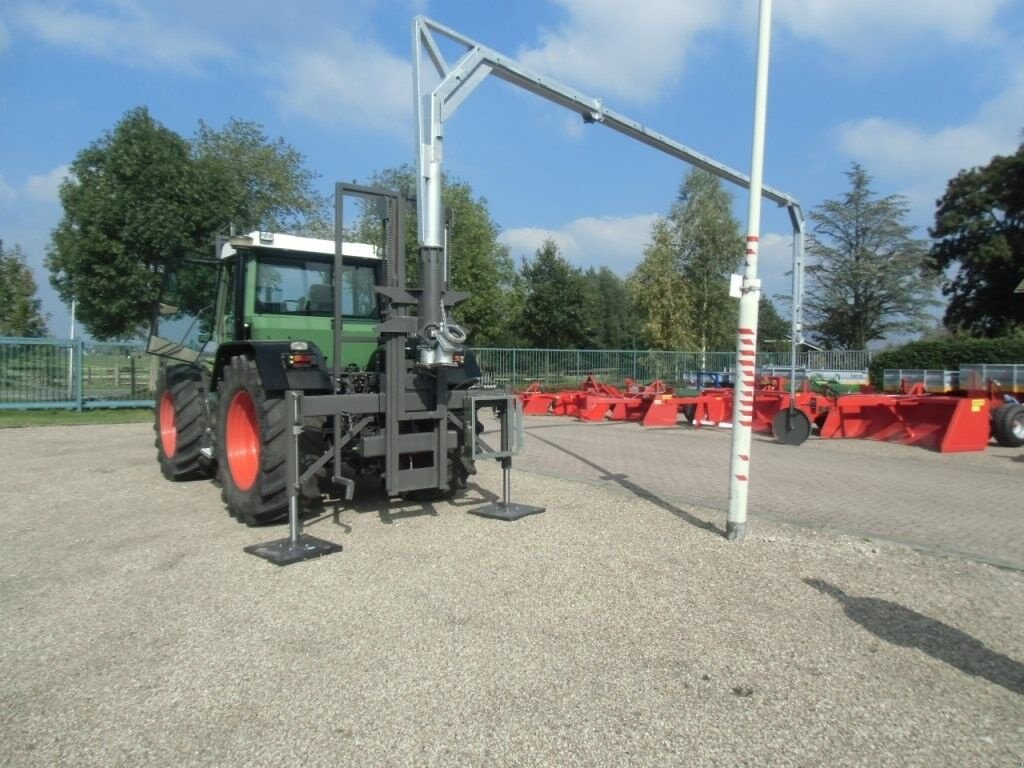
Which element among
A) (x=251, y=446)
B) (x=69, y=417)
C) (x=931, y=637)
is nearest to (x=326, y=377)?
(x=251, y=446)

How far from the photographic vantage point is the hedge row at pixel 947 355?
30938 millimetres

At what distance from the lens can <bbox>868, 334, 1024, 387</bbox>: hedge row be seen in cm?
3094

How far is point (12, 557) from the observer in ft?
18.2

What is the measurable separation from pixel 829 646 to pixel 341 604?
9.24 feet

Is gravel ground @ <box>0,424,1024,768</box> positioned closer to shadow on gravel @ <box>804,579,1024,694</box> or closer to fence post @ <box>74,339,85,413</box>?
shadow on gravel @ <box>804,579,1024,694</box>

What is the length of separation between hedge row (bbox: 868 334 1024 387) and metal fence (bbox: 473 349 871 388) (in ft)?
24.4

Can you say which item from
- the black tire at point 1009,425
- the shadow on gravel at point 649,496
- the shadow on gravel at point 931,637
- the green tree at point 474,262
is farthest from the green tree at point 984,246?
Answer: the shadow on gravel at point 931,637

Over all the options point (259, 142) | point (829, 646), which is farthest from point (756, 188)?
point (259, 142)

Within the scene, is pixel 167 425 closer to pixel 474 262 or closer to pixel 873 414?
pixel 873 414

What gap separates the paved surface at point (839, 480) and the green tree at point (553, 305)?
96.0 feet

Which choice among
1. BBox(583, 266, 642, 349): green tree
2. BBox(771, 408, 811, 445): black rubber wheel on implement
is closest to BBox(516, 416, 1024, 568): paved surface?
BBox(771, 408, 811, 445): black rubber wheel on implement

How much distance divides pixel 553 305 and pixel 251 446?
3689 cm

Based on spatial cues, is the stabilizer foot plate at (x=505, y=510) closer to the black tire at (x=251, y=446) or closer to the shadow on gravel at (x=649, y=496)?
the shadow on gravel at (x=649, y=496)

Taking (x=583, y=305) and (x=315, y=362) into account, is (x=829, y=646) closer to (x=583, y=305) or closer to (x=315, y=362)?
(x=315, y=362)
